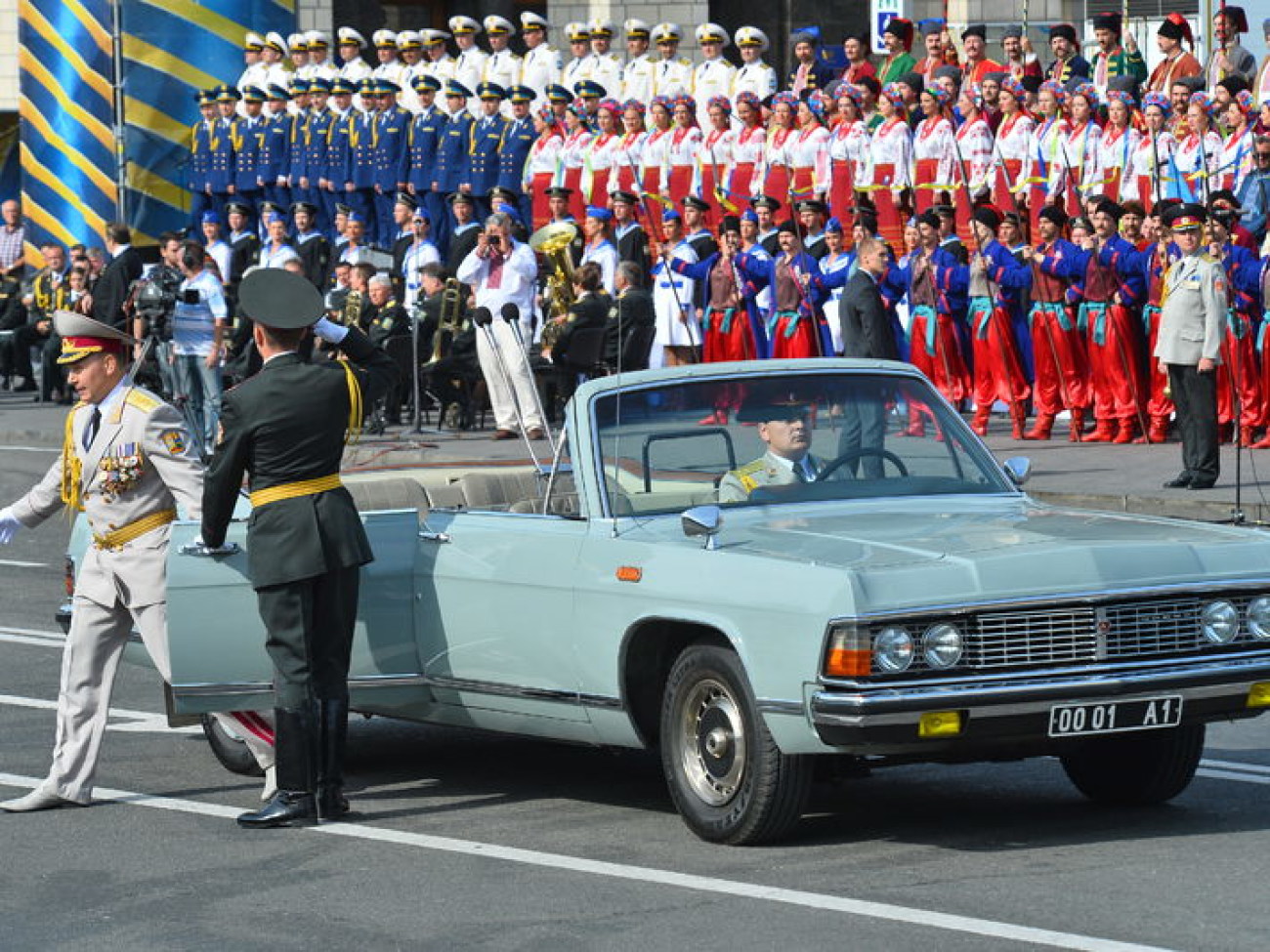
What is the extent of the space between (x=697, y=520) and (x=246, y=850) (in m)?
1.79

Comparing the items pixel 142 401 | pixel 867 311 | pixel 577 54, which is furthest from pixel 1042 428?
pixel 142 401

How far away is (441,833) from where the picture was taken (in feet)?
29.1

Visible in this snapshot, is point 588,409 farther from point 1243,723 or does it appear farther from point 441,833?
point 1243,723

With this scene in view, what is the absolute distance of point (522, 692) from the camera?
9148mm

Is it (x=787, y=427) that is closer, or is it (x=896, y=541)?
(x=896, y=541)

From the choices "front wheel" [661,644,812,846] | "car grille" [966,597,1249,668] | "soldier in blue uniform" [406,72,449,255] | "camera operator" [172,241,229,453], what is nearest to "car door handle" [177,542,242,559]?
"front wheel" [661,644,812,846]

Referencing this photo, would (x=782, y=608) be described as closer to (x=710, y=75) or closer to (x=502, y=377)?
(x=502, y=377)

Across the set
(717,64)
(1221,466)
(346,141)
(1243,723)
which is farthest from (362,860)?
(346,141)

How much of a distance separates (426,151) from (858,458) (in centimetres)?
2280

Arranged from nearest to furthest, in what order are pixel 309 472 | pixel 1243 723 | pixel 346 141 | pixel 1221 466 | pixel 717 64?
pixel 309 472, pixel 1243 723, pixel 1221 466, pixel 717 64, pixel 346 141

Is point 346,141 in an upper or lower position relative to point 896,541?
upper

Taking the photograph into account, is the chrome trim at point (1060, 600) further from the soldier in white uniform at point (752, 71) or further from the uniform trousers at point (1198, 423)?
the soldier in white uniform at point (752, 71)

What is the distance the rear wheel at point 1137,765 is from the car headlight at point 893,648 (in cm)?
104

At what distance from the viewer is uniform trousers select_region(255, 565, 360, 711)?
897 cm
